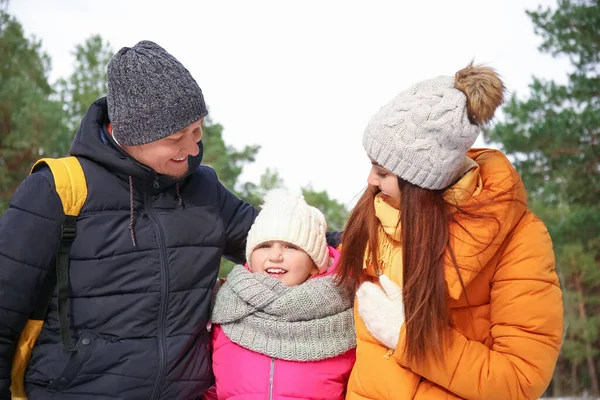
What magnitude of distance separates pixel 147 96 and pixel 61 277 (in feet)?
2.07

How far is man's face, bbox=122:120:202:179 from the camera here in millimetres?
2107

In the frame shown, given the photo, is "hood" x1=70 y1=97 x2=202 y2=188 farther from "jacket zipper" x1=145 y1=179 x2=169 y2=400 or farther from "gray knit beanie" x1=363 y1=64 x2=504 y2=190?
"gray knit beanie" x1=363 y1=64 x2=504 y2=190

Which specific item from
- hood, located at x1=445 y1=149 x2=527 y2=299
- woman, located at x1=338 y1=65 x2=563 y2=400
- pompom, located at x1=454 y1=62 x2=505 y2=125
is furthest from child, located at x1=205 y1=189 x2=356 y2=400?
pompom, located at x1=454 y1=62 x2=505 y2=125

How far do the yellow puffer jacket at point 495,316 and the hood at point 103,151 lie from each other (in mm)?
912

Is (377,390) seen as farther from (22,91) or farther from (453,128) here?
(22,91)

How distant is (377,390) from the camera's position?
201 centimetres

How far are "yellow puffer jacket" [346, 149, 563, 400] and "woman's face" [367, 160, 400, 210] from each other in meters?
0.20

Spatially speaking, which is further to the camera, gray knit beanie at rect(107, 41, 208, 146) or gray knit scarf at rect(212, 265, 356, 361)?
gray knit scarf at rect(212, 265, 356, 361)

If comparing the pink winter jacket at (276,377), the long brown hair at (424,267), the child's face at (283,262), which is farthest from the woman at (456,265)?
the child's face at (283,262)

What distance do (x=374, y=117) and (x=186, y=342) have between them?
992 millimetres

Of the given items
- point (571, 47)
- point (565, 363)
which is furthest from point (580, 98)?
point (565, 363)

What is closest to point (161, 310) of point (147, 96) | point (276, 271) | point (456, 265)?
point (276, 271)

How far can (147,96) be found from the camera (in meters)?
2.01

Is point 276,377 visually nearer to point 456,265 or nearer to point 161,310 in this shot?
point 161,310
